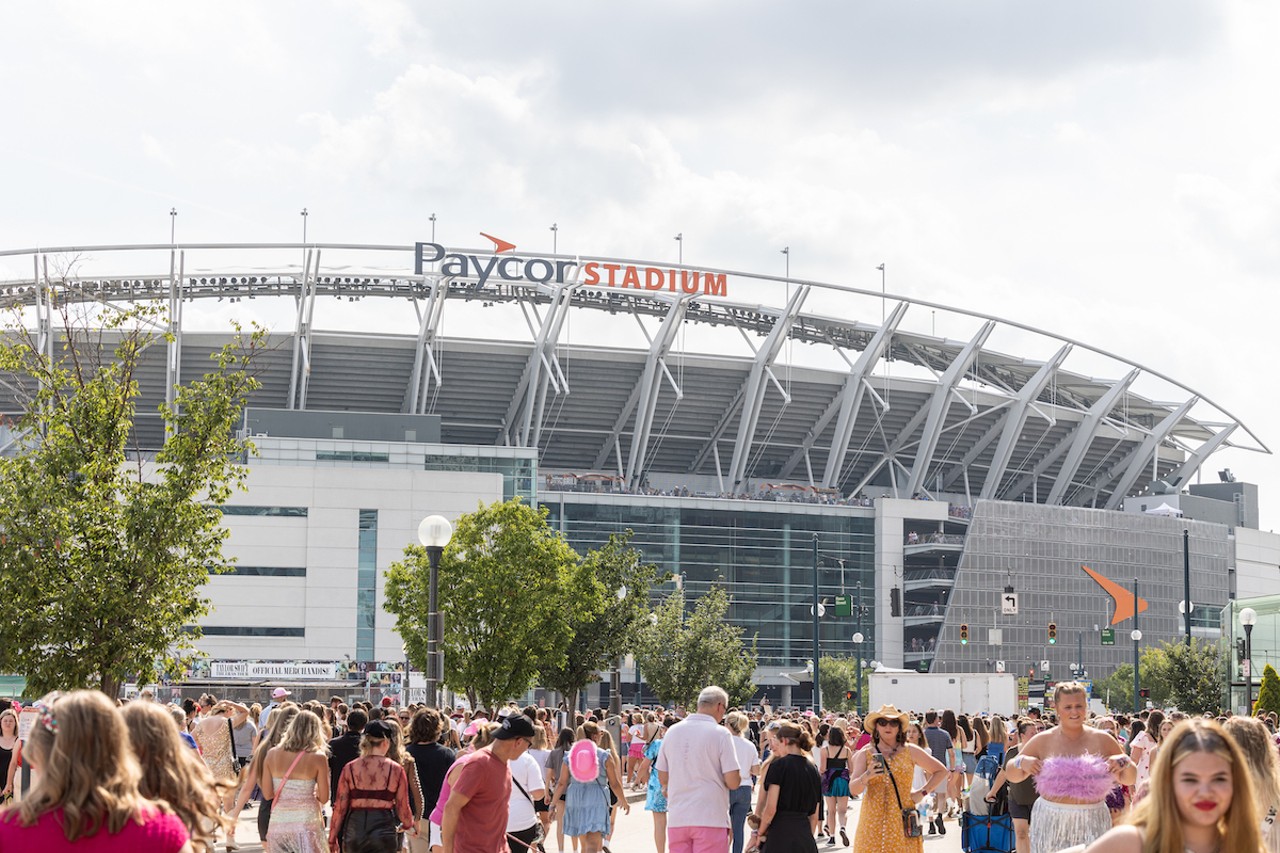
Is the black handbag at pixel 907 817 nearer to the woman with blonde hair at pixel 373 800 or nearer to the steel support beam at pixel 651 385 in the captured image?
the woman with blonde hair at pixel 373 800

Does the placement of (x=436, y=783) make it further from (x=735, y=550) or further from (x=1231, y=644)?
(x=735, y=550)

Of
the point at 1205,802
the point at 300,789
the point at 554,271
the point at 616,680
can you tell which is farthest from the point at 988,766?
the point at 554,271

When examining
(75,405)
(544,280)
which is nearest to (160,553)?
(75,405)

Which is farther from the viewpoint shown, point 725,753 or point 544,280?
point 544,280

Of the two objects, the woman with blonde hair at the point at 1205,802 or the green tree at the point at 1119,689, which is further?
the green tree at the point at 1119,689

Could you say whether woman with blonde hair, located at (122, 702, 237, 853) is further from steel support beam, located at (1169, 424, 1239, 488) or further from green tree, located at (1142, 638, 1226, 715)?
steel support beam, located at (1169, 424, 1239, 488)

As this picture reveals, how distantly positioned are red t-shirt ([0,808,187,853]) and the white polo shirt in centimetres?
885

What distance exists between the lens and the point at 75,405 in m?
22.0

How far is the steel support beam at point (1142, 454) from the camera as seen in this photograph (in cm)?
12106

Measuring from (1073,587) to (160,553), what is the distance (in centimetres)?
10723

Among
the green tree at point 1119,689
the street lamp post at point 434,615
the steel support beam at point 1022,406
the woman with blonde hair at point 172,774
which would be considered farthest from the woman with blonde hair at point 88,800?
the green tree at point 1119,689

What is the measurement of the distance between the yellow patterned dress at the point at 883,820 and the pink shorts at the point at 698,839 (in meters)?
1.53

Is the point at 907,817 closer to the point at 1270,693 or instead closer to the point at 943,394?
the point at 1270,693

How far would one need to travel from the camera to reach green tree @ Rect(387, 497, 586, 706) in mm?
43938
